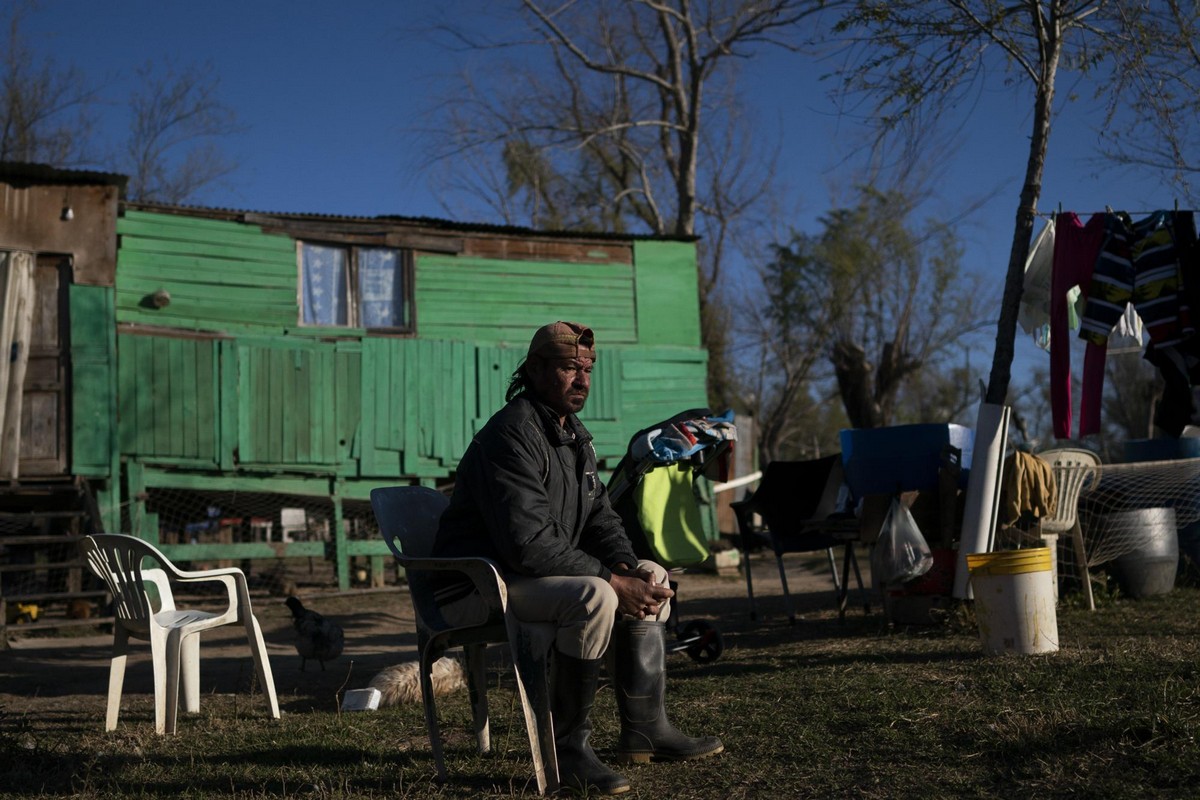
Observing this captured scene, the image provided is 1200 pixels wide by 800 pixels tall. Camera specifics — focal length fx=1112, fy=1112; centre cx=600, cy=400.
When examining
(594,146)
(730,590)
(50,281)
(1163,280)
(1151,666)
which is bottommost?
(730,590)

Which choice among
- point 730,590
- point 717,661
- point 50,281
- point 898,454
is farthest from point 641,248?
point 717,661

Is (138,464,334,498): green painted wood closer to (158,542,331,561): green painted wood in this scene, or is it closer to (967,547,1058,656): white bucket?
(158,542,331,561): green painted wood

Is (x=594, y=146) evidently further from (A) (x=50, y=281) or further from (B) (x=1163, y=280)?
(B) (x=1163, y=280)

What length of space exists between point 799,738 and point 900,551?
284 centimetres

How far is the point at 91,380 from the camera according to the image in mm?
12469

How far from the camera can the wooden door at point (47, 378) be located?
12195 mm

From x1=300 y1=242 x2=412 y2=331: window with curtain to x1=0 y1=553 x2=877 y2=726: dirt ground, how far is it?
3.49 metres

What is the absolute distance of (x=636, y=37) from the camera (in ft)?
72.6

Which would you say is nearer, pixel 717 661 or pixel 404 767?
pixel 404 767

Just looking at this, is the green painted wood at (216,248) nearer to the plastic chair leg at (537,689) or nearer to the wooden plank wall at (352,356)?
the wooden plank wall at (352,356)

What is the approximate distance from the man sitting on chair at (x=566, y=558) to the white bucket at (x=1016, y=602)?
239 cm

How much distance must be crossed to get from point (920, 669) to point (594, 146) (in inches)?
844

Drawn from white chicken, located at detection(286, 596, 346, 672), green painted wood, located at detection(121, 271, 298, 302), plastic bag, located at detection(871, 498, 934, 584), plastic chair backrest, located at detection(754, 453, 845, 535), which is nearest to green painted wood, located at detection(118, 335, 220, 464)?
green painted wood, located at detection(121, 271, 298, 302)

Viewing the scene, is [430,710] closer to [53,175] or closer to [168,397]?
[168,397]
